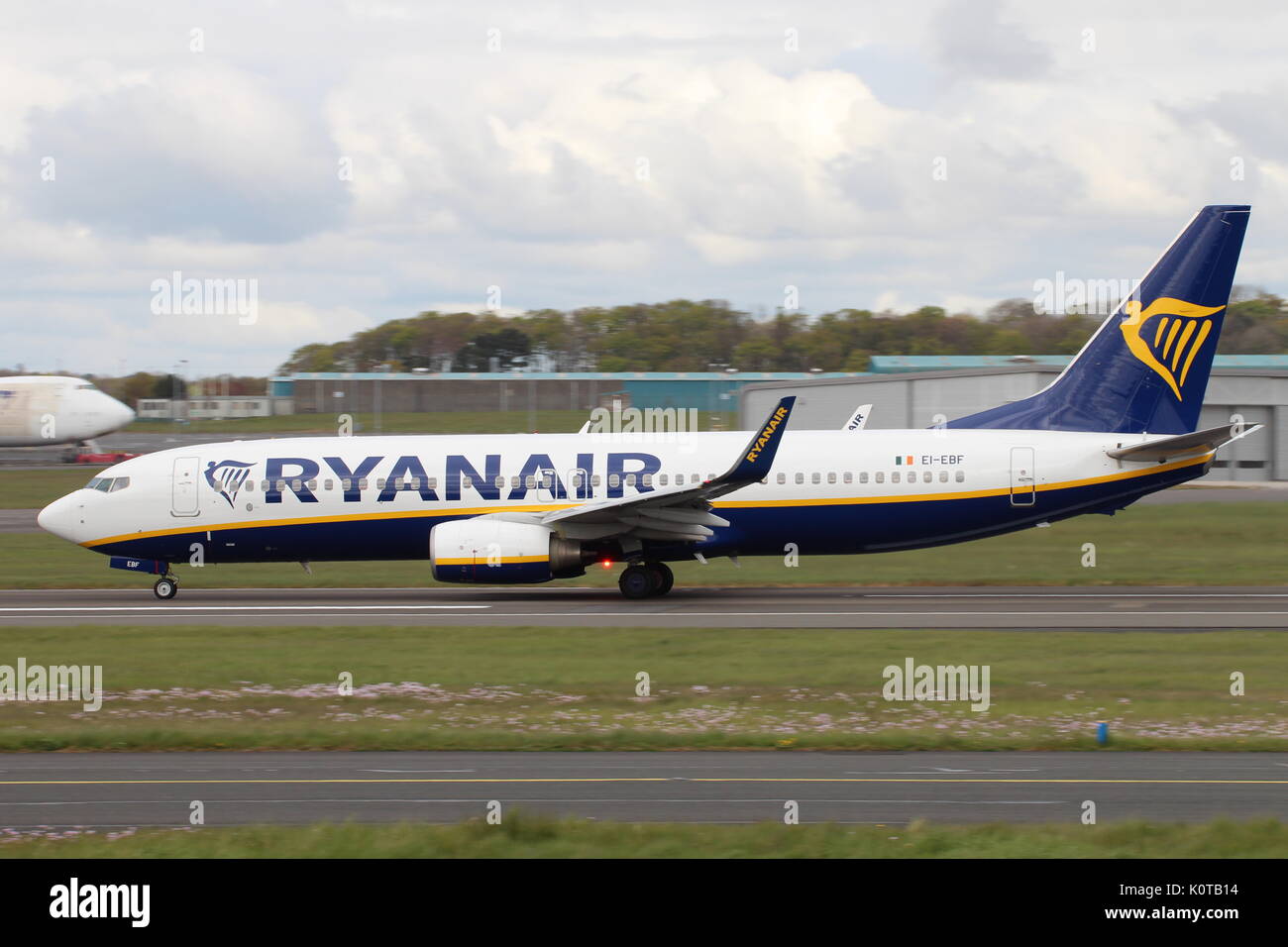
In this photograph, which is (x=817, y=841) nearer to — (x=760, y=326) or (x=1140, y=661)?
(x=1140, y=661)

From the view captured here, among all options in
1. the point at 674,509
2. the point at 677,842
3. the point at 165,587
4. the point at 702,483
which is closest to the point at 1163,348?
the point at 702,483

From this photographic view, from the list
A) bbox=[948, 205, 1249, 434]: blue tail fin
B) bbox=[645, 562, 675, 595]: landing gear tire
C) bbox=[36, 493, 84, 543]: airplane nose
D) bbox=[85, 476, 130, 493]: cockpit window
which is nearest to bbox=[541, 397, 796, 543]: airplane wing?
bbox=[645, 562, 675, 595]: landing gear tire

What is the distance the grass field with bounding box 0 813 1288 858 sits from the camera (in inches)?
352

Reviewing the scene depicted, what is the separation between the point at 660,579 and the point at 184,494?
33.6 feet

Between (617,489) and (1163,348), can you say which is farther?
(1163,348)

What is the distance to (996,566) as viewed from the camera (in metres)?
31.2

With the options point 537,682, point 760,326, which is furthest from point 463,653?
point 760,326

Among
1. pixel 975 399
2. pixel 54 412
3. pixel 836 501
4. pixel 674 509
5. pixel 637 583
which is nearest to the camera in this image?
pixel 674 509

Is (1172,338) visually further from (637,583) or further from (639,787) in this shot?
(639,787)

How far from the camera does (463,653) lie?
1931cm

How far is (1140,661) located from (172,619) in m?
16.8

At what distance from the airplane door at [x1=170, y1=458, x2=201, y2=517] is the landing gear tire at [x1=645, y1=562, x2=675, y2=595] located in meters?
9.67

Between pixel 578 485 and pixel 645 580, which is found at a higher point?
pixel 578 485

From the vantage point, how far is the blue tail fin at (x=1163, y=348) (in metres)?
26.9
